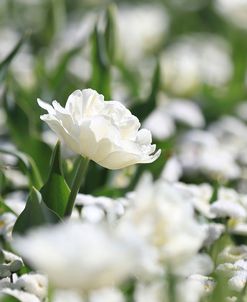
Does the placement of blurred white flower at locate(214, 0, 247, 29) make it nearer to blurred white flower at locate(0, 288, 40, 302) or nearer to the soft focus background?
the soft focus background

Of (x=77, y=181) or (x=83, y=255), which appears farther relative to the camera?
(x=77, y=181)

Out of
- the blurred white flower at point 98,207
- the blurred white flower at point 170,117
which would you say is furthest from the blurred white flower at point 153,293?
the blurred white flower at point 170,117

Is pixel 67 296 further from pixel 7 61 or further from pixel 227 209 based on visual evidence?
pixel 7 61

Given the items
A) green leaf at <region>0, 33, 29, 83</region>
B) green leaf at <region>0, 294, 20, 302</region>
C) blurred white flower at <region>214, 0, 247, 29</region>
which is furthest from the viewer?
blurred white flower at <region>214, 0, 247, 29</region>

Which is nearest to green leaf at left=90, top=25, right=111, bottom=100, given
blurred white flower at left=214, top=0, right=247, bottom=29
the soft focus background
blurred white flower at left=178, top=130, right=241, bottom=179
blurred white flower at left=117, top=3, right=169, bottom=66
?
the soft focus background

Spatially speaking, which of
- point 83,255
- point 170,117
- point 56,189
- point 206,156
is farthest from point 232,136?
point 83,255
